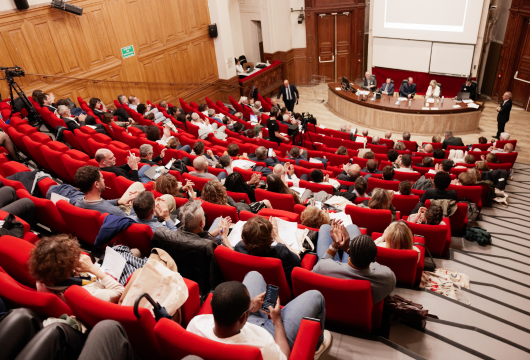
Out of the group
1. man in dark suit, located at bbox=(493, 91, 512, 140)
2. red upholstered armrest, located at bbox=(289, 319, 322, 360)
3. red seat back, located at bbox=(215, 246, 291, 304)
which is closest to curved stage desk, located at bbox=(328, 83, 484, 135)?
man in dark suit, located at bbox=(493, 91, 512, 140)

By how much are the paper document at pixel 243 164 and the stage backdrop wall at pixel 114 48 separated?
4.57 metres

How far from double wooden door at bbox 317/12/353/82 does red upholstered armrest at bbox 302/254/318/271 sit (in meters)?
10.8

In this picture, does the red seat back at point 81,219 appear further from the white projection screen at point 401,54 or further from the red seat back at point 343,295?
the white projection screen at point 401,54

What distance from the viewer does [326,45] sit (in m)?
11.9

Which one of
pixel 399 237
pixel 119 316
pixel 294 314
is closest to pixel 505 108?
pixel 399 237

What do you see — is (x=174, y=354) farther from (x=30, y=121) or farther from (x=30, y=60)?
(x=30, y=60)

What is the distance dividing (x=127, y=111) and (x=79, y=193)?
14.1 ft

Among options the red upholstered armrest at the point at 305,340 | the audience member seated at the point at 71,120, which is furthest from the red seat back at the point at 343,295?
the audience member seated at the point at 71,120

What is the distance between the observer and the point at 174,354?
1.54 meters

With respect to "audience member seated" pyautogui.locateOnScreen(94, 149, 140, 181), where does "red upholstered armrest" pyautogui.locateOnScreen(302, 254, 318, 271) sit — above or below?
below

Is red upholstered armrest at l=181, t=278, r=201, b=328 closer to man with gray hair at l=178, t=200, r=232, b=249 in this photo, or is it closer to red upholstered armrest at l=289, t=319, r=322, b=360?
man with gray hair at l=178, t=200, r=232, b=249

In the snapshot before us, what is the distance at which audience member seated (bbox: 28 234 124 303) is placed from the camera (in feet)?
5.79

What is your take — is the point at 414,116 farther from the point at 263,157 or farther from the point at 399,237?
the point at 399,237

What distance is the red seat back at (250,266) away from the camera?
2.08 meters
